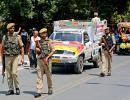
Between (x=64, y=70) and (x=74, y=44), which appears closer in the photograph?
(x=74, y=44)

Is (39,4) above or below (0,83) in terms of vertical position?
above

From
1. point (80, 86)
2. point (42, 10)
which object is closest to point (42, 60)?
point (80, 86)

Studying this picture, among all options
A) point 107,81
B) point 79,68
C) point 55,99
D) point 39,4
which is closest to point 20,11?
point 39,4

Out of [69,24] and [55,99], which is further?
[69,24]

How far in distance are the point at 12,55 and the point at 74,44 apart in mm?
7155

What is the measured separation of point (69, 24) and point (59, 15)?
37.9 ft

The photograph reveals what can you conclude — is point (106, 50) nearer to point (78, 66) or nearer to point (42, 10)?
point (78, 66)

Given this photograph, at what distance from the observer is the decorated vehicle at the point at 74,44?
19.2m

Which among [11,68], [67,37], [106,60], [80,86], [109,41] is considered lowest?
[80,86]

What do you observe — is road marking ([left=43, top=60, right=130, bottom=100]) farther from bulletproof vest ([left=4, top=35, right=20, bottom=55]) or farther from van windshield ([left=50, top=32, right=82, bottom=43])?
van windshield ([left=50, top=32, right=82, bottom=43])

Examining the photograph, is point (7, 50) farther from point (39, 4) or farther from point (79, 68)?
point (39, 4)

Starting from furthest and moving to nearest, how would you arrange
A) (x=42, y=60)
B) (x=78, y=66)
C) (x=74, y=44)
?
(x=74, y=44) < (x=78, y=66) < (x=42, y=60)

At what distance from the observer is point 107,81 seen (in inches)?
667

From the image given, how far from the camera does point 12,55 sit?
13172 millimetres
